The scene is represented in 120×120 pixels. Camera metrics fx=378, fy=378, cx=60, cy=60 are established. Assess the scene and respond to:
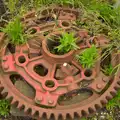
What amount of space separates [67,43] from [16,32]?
1.25 ft

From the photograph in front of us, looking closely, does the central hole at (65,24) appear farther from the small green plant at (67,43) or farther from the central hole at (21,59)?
the central hole at (21,59)

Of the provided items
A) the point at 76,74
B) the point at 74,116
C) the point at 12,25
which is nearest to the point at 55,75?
the point at 76,74

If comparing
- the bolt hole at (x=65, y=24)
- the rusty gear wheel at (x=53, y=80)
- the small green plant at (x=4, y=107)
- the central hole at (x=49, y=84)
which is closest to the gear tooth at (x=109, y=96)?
the rusty gear wheel at (x=53, y=80)

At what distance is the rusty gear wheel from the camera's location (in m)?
2.44

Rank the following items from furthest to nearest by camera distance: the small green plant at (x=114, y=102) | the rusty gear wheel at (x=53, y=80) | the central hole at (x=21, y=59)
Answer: the small green plant at (x=114, y=102), the central hole at (x=21, y=59), the rusty gear wheel at (x=53, y=80)

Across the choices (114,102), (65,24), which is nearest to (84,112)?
(114,102)

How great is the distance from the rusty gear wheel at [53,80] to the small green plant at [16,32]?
0.16ft

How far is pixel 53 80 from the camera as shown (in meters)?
2.47

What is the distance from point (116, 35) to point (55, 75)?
0.57m

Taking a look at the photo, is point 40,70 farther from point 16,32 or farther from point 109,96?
point 109,96

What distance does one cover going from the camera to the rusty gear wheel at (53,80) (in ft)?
8.02

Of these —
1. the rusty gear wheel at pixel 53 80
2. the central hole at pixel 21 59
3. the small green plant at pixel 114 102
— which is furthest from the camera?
the small green plant at pixel 114 102

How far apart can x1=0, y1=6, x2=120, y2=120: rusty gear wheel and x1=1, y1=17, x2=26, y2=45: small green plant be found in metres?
0.05

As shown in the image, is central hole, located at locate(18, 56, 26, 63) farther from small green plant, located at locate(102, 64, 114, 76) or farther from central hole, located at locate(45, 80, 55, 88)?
small green plant, located at locate(102, 64, 114, 76)
